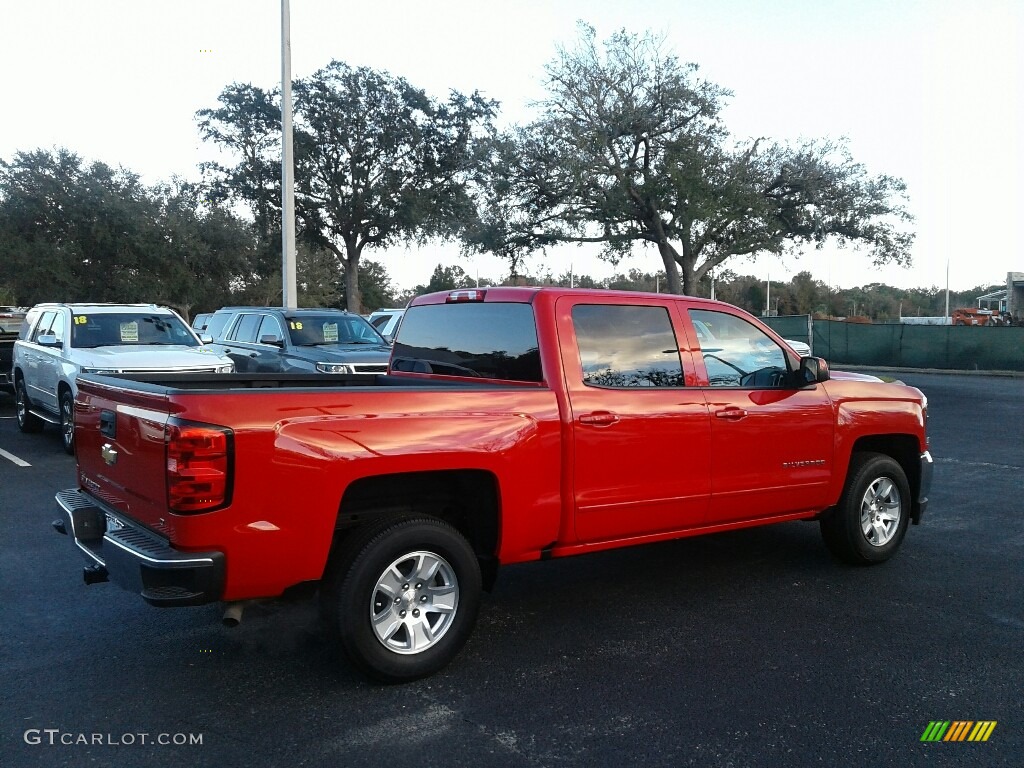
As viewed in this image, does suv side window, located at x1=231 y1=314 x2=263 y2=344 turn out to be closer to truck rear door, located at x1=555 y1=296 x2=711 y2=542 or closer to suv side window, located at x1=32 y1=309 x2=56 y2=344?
suv side window, located at x1=32 y1=309 x2=56 y2=344

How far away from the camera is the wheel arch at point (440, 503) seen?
4121 mm

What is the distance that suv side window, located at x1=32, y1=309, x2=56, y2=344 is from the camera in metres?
11.7

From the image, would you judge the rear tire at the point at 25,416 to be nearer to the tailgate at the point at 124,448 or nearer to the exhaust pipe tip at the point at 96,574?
the tailgate at the point at 124,448

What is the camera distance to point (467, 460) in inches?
165

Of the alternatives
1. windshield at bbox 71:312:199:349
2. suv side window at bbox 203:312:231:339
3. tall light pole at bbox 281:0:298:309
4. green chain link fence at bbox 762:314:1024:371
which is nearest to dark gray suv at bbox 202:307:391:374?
suv side window at bbox 203:312:231:339

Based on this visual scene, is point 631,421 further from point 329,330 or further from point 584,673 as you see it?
point 329,330

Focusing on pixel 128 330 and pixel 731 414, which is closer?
pixel 731 414

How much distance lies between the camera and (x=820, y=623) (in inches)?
194

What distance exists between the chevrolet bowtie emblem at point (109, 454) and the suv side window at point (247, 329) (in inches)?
419

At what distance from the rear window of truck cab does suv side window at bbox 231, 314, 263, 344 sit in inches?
374

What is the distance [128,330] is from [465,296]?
755 centimetres

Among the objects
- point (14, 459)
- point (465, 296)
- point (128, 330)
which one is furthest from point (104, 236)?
point (465, 296)

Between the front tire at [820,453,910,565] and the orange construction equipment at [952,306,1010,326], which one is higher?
the orange construction equipment at [952,306,1010,326]

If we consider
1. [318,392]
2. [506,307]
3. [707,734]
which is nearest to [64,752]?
[318,392]
